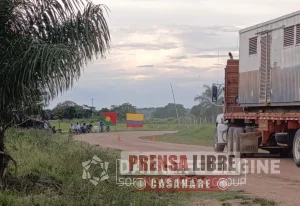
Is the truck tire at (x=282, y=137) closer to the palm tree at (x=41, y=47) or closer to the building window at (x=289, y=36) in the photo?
the building window at (x=289, y=36)

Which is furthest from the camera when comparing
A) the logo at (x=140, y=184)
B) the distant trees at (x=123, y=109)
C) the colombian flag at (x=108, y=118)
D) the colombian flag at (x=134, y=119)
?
the distant trees at (x=123, y=109)

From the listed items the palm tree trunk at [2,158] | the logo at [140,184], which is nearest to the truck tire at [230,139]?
the logo at [140,184]

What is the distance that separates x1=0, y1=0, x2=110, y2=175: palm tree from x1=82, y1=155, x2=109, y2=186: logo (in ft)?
6.69

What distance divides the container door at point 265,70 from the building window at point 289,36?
103 cm

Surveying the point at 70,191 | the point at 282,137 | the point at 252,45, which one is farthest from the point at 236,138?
the point at 70,191

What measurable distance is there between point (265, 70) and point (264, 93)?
730 mm

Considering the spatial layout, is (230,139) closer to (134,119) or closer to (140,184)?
(140,184)

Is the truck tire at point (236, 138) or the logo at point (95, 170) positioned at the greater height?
the truck tire at point (236, 138)

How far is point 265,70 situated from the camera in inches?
701

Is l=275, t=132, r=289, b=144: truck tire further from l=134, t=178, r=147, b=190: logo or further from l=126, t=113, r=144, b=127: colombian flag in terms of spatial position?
l=126, t=113, r=144, b=127: colombian flag

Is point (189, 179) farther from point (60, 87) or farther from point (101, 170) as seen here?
point (60, 87)

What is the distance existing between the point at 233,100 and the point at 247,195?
10.2 m

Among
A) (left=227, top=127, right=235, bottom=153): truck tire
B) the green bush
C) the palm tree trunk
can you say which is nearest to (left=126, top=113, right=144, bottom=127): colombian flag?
(left=227, top=127, right=235, bottom=153): truck tire

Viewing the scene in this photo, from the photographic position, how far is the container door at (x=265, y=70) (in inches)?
690
